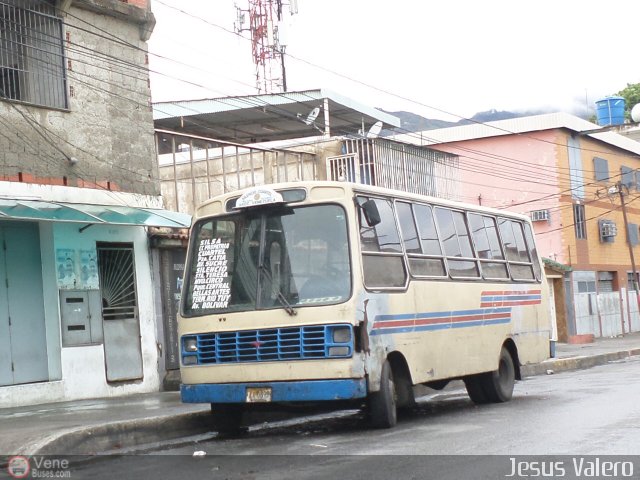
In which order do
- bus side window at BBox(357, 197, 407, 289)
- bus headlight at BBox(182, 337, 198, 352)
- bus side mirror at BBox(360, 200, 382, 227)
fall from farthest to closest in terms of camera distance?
bus headlight at BBox(182, 337, 198, 352), bus side window at BBox(357, 197, 407, 289), bus side mirror at BBox(360, 200, 382, 227)

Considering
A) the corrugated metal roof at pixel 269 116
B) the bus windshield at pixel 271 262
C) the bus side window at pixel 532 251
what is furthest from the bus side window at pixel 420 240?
the corrugated metal roof at pixel 269 116

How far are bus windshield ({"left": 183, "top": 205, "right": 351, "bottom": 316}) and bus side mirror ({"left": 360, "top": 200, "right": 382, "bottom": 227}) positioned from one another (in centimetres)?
26

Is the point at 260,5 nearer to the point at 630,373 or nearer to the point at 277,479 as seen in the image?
the point at 630,373

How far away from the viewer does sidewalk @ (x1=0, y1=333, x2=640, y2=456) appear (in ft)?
30.4

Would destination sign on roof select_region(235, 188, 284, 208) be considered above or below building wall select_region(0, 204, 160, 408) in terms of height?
above

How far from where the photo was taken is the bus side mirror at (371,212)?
34.5 feet

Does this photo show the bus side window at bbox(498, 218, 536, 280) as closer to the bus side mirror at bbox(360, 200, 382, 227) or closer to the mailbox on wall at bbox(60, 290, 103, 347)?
the bus side mirror at bbox(360, 200, 382, 227)

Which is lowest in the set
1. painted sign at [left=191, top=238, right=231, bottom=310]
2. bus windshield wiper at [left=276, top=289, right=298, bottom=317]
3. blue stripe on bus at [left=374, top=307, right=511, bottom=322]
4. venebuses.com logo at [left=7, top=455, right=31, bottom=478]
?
venebuses.com logo at [left=7, top=455, right=31, bottom=478]

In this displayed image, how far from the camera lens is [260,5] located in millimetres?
31297

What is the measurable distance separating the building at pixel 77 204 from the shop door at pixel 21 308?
19 mm

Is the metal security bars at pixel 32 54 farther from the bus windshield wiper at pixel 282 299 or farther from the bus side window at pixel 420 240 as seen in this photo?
the bus side window at pixel 420 240

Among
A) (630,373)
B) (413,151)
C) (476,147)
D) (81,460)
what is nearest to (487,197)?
(476,147)

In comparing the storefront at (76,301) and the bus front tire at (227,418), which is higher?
the storefront at (76,301)

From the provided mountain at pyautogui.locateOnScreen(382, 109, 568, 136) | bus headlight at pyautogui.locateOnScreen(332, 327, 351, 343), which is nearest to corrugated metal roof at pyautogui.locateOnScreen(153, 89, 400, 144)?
mountain at pyautogui.locateOnScreen(382, 109, 568, 136)
